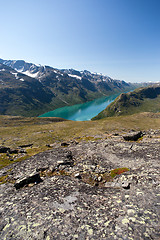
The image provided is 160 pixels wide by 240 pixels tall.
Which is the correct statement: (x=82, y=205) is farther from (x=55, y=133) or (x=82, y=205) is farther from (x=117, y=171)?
(x=55, y=133)

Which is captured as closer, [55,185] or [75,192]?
[75,192]

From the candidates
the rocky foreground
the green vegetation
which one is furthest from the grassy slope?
the green vegetation

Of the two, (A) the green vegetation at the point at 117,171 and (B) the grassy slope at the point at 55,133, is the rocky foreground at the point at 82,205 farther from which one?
(B) the grassy slope at the point at 55,133

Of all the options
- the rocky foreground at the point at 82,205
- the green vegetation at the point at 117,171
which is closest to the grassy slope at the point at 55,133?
the rocky foreground at the point at 82,205

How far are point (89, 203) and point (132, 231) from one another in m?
4.67

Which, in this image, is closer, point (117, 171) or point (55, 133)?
point (117, 171)

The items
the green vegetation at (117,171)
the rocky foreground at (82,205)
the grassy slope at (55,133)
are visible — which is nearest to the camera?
the rocky foreground at (82,205)

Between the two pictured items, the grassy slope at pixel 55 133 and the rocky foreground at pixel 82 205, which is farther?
the grassy slope at pixel 55 133

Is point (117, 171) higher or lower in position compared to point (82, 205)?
lower

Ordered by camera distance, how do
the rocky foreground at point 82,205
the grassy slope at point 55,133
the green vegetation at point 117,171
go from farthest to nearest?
the grassy slope at point 55,133
the green vegetation at point 117,171
the rocky foreground at point 82,205

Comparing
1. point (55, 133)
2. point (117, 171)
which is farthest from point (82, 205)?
point (55, 133)

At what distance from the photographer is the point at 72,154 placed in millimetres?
27922

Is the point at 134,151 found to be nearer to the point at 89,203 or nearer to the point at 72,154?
the point at 72,154

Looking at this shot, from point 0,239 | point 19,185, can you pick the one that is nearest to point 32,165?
point 19,185
